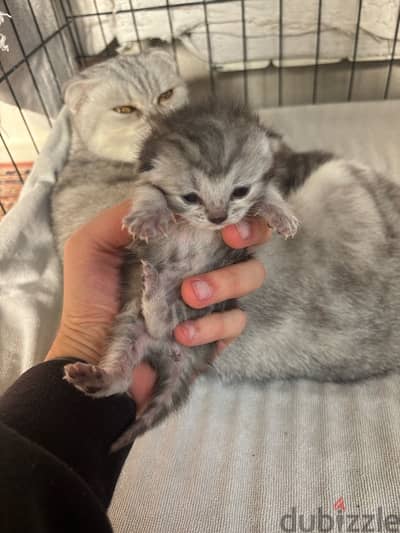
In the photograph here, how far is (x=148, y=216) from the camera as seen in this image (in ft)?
3.02

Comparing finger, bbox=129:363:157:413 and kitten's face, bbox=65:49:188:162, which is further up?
kitten's face, bbox=65:49:188:162

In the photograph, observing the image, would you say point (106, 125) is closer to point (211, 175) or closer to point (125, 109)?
point (125, 109)

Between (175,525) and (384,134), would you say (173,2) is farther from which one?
(175,525)

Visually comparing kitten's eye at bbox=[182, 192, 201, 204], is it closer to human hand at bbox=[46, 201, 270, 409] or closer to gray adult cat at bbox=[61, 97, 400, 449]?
gray adult cat at bbox=[61, 97, 400, 449]

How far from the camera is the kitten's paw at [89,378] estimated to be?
0.86 metres

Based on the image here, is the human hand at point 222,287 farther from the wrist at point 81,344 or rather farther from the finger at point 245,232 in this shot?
the wrist at point 81,344

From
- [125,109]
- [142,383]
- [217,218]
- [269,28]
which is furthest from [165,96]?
[142,383]

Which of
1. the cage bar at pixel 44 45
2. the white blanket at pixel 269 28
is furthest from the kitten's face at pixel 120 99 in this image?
the white blanket at pixel 269 28

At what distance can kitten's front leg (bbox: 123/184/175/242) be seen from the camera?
2.98 feet

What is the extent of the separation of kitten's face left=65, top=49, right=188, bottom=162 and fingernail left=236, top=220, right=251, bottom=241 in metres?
0.81

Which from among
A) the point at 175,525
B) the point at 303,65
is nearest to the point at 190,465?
the point at 175,525

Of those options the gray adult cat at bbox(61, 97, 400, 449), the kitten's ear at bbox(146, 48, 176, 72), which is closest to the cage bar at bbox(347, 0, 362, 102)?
the kitten's ear at bbox(146, 48, 176, 72)

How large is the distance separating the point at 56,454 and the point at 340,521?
57cm

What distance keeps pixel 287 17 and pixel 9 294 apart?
1.89 meters
